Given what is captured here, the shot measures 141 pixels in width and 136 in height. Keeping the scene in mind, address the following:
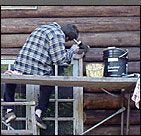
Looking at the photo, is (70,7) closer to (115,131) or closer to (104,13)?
(104,13)

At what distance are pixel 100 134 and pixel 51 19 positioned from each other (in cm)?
174

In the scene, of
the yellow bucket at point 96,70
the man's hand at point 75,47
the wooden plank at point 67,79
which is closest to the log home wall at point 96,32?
the man's hand at point 75,47

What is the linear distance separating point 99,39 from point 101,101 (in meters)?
0.86

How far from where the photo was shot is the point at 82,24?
19.8 feet

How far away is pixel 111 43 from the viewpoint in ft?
19.7

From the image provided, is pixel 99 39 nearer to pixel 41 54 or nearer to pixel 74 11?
pixel 74 11

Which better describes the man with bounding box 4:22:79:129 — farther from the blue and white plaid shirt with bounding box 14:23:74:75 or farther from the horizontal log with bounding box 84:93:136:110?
the horizontal log with bounding box 84:93:136:110

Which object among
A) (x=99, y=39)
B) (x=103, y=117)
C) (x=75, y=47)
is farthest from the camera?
(x=99, y=39)

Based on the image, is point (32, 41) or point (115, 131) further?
point (115, 131)

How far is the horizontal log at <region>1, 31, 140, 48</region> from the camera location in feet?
19.6

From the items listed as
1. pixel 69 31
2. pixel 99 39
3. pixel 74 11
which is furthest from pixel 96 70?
pixel 74 11

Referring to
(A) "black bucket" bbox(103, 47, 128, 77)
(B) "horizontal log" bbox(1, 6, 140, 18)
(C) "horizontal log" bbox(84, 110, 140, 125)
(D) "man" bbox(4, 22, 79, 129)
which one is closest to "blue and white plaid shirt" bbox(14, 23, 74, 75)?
(D) "man" bbox(4, 22, 79, 129)

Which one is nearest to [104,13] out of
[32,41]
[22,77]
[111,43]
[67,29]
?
[111,43]

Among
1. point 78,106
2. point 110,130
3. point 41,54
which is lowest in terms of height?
point 110,130
